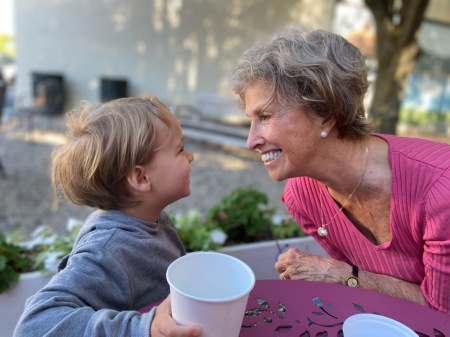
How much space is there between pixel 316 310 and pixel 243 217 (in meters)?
1.70

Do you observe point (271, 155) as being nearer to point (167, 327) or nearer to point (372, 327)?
point (372, 327)

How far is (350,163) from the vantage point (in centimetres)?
171

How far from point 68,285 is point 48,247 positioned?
1.49 meters

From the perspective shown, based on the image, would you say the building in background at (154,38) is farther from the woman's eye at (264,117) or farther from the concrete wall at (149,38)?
the woman's eye at (264,117)

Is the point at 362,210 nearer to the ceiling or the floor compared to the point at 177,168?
nearer to the floor

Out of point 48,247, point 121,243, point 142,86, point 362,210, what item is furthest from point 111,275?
point 142,86

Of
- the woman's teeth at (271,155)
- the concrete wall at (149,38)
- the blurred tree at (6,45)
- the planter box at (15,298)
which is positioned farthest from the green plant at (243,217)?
the blurred tree at (6,45)

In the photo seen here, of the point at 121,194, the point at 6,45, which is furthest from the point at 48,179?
the point at 6,45

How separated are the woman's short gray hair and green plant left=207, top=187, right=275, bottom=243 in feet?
4.68

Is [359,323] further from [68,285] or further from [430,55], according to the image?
[430,55]

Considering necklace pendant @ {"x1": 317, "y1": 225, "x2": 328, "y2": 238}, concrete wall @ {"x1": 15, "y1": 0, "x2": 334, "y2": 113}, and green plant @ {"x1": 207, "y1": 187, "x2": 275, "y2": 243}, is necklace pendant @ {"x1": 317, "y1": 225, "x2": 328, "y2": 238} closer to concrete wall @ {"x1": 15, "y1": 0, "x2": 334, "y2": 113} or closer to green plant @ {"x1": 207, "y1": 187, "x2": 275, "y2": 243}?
green plant @ {"x1": 207, "y1": 187, "x2": 275, "y2": 243}

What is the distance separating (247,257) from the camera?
2.61 metres

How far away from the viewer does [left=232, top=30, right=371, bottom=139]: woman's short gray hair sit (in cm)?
154

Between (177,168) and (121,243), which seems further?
(177,168)
